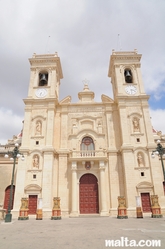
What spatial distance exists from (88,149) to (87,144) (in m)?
0.61

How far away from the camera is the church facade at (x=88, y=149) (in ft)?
60.7

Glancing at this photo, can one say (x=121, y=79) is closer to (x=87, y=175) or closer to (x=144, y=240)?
(x=87, y=175)

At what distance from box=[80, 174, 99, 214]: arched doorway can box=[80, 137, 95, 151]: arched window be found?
9.98ft

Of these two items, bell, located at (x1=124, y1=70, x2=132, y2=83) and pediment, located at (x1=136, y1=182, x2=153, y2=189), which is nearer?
pediment, located at (x1=136, y1=182, x2=153, y2=189)

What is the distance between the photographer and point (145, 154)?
1989cm

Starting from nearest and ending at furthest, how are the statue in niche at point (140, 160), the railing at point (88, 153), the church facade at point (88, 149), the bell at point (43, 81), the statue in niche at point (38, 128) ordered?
Result: the church facade at point (88, 149) → the statue in niche at point (140, 160) → the railing at point (88, 153) → the statue in niche at point (38, 128) → the bell at point (43, 81)

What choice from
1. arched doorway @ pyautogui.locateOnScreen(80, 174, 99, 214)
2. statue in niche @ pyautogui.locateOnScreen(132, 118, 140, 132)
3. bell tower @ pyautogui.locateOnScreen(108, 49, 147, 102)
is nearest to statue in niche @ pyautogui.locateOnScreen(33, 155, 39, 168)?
arched doorway @ pyautogui.locateOnScreen(80, 174, 99, 214)

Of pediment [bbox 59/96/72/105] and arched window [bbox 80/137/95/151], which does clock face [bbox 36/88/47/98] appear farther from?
arched window [bbox 80/137/95/151]

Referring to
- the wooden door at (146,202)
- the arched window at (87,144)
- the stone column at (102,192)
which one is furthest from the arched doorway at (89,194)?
the wooden door at (146,202)

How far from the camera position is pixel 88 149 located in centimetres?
2128

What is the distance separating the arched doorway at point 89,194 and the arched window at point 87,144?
3.04 meters

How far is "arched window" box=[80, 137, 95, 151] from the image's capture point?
21344mm

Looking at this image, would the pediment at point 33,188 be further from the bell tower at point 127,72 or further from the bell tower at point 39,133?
the bell tower at point 127,72

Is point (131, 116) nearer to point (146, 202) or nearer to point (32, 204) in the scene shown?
point (146, 202)
